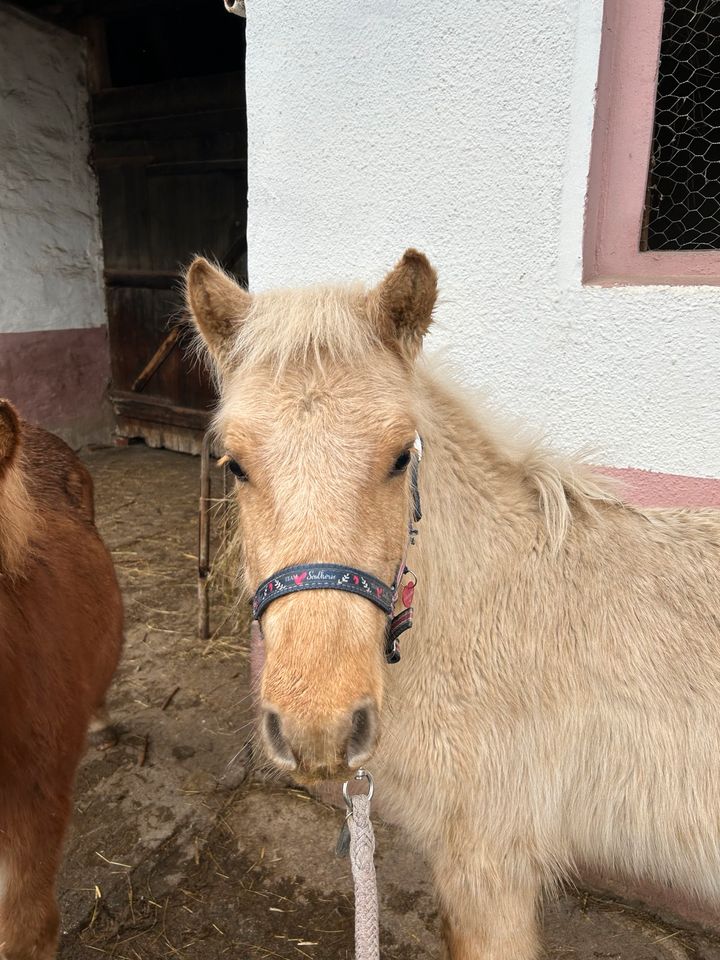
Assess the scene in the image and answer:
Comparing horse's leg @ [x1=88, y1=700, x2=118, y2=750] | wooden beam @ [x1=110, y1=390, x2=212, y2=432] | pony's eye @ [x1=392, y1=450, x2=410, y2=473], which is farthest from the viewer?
wooden beam @ [x1=110, y1=390, x2=212, y2=432]

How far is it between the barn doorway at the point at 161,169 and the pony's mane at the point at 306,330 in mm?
4649

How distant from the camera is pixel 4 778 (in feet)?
5.11

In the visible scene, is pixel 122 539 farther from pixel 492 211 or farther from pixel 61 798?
pixel 492 211

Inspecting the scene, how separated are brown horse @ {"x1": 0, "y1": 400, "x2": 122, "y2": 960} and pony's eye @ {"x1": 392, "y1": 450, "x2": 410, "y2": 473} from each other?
905mm

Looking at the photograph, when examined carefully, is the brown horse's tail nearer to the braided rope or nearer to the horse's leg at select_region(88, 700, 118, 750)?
the braided rope

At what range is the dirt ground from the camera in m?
2.10

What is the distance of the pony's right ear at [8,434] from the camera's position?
1381 mm

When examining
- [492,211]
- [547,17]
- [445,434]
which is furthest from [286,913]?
[547,17]

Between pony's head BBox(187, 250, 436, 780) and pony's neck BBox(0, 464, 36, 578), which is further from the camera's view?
pony's neck BBox(0, 464, 36, 578)

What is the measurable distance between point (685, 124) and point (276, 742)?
2.79 meters

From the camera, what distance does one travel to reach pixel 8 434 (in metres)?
1.42

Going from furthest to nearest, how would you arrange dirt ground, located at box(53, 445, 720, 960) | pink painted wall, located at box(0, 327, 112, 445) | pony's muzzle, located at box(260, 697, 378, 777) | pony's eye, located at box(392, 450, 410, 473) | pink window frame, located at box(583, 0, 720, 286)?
pink painted wall, located at box(0, 327, 112, 445), dirt ground, located at box(53, 445, 720, 960), pink window frame, located at box(583, 0, 720, 286), pony's eye, located at box(392, 450, 410, 473), pony's muzzle, located at box(260, 697, 378, 777)

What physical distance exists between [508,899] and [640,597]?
848mm

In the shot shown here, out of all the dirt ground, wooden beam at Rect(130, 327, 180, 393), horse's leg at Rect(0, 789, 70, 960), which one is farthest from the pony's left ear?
wooden beam at Rect(130, 327, 180, 393)
